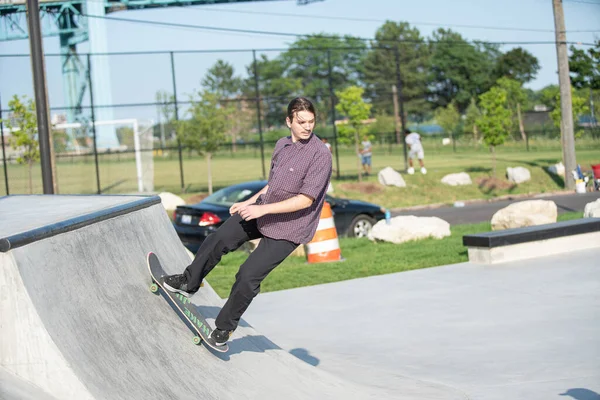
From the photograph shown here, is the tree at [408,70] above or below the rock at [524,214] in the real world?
above

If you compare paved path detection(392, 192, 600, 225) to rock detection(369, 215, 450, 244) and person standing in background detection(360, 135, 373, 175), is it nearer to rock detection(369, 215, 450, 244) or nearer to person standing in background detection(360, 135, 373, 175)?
rock detection(369, 215, 450, 244)

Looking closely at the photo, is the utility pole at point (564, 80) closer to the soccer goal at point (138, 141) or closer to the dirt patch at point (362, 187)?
the dirt patch at point (362, 187)

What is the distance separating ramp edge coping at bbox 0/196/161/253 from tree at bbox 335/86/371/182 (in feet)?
76.4

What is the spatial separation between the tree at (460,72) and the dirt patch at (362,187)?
6967 cm

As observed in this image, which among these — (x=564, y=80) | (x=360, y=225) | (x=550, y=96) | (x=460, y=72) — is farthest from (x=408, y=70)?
(x=360, y=225)

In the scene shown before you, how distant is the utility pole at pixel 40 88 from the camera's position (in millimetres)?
12836

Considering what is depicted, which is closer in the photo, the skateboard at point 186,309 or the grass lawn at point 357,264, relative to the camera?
the skateboard at point 186,309

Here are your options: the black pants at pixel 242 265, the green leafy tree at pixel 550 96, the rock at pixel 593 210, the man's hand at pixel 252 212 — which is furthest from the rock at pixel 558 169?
the man's hand at pixel 252 212

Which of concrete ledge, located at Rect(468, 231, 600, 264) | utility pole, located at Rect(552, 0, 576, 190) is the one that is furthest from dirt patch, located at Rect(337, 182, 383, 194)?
concrete ledge, located at Rect(468, 231, 600, 264)

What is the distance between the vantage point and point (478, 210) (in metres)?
22.8

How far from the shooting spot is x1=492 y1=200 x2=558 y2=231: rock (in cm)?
1330

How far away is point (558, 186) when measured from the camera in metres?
30.2

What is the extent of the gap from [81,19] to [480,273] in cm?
3706

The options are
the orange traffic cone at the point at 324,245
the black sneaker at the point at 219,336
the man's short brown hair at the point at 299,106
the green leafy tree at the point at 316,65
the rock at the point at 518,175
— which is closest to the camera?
the man's short brown hair at the point at 299,106
